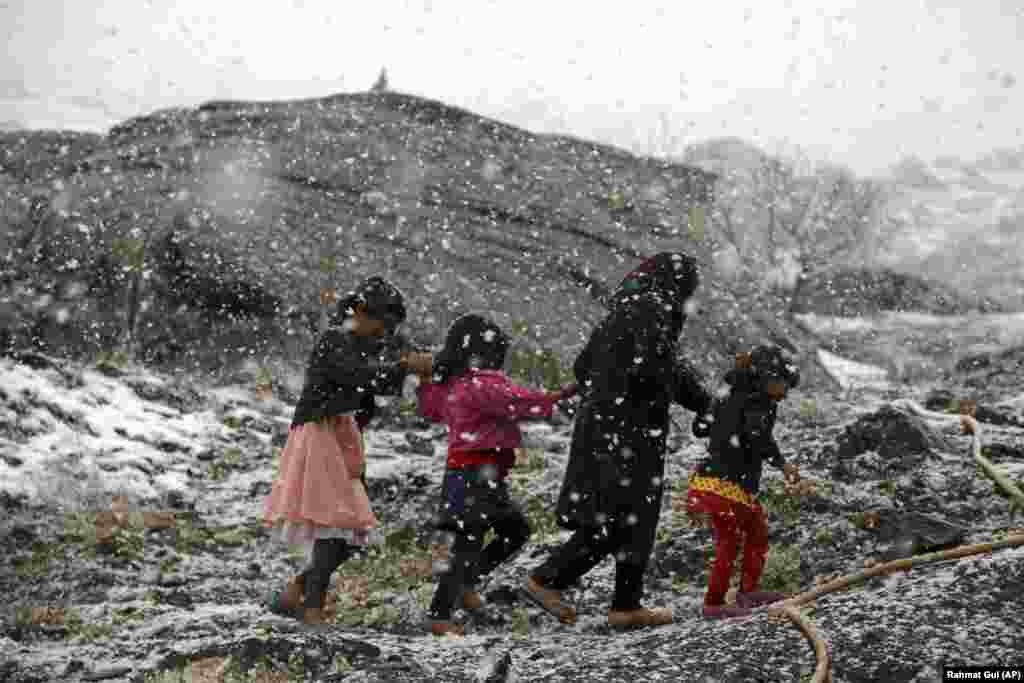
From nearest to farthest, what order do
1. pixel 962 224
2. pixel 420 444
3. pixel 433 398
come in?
pixel 433 398
pixel 420 444
pixel 962 224

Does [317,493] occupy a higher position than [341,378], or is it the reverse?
[341,378]

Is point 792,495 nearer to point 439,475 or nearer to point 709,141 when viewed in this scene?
point 439,475

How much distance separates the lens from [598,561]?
171 inches

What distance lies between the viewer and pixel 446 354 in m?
4.61

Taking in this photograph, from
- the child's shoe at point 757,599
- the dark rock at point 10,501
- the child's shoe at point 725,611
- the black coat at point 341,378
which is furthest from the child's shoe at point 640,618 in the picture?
the dark rock at point 10,501

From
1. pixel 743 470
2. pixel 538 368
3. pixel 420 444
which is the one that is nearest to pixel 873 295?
pixel 538 368

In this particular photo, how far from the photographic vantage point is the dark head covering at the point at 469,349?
4.56 meters

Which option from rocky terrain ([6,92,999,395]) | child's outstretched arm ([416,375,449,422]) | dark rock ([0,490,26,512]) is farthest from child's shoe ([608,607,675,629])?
rocky terrain ([6,92,999,395])

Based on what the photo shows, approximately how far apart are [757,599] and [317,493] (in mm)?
2118

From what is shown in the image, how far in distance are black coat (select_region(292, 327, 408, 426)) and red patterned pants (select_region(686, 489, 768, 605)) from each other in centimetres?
159

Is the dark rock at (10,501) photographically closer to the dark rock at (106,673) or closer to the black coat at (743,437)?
the dark rock at (106,673)

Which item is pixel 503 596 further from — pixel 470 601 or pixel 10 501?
pixel 10 501

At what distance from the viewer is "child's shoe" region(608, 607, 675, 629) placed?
4242 millimetres

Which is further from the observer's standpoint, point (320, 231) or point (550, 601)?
point (320, 231)
